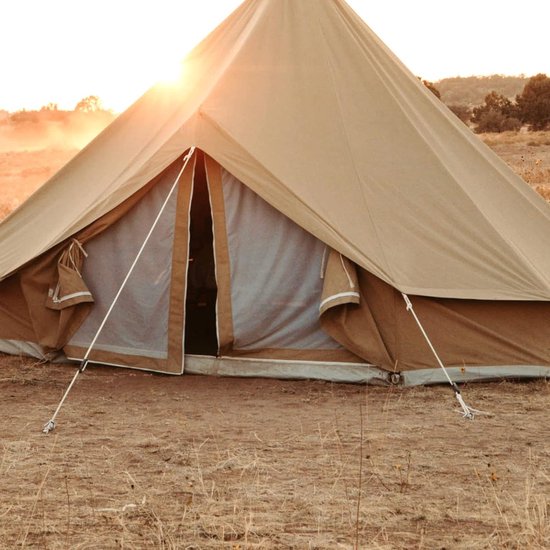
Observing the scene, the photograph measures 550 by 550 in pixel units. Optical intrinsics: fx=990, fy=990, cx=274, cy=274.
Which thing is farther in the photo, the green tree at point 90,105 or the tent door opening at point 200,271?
the green tree at point 90,105

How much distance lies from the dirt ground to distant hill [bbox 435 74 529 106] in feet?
208

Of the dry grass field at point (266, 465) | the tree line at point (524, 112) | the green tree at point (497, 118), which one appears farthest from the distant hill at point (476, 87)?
the dry grass field at point (266, 465)

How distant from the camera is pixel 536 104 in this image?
32.2 m

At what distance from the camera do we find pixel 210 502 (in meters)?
4.29

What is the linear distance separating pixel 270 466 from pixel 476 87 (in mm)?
76673

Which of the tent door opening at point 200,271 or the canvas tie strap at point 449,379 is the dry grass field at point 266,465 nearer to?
the canvas tie strap at point 449,379

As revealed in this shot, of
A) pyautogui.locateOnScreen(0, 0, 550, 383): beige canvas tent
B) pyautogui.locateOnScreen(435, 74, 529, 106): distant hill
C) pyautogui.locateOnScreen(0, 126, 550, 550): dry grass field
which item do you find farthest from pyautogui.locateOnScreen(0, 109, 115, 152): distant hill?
pyautogui.locateOnScreen(0, 126, 550, 550): dry grass field

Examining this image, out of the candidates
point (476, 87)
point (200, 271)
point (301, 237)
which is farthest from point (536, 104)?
point (476, 87)

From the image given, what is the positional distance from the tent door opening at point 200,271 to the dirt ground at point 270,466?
1.41 meters

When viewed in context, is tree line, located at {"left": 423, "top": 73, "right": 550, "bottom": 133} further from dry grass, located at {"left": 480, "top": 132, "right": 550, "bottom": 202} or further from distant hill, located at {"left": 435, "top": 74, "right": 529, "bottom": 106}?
distant hill, located at {"left": 435, "top": 74, "right": 529, "bottom": 106}

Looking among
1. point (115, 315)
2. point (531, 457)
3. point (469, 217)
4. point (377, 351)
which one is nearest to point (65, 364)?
point (115, 315)

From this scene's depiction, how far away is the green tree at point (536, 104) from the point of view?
31.9 m

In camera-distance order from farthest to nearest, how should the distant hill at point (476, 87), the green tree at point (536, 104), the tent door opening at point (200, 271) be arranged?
the distant hill at point (476, 87) → the green tree at point (536, 104) → the tent door opening at point (200, 271)

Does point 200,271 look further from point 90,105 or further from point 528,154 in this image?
point 90,105
